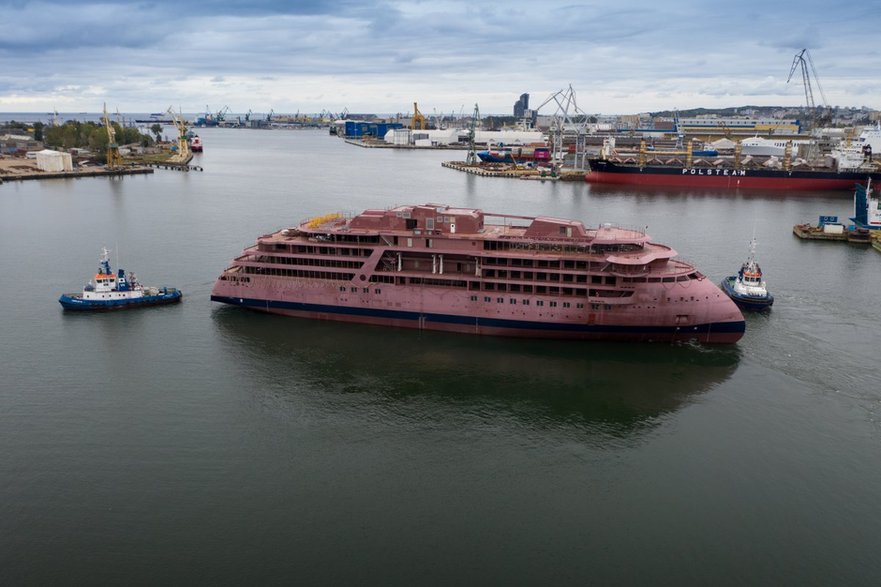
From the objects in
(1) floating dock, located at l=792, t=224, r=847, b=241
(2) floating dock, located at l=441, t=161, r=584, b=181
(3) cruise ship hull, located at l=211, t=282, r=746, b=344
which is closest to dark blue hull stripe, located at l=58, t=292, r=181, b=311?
(3) cruise ship hull, located at l=211, t=282, r=746, b=344

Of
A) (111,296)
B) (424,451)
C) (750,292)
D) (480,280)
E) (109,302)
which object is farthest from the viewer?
(750,292)

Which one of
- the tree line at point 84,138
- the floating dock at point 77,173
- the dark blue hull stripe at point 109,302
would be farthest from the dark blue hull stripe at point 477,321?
the tree line at point 84,138

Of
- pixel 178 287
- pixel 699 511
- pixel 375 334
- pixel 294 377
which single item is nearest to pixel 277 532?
pixel 294 377

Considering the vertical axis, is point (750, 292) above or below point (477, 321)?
above

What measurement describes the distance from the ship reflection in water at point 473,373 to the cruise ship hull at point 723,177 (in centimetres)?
8570

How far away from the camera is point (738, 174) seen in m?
112

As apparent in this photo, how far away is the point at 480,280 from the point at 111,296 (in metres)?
25.1

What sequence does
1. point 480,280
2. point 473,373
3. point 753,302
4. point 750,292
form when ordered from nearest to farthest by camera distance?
point 473,373
point 480,280
point 753,302
point 750,292

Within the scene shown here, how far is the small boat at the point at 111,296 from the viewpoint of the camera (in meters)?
41.8

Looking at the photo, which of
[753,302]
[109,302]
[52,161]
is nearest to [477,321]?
[753,302]

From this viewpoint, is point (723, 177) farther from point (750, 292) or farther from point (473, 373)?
point (473, 373)

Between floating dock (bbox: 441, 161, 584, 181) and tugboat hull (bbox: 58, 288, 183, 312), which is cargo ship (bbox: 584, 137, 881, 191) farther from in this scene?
tugboat hull (bbox: 58, 288, 183, 312)

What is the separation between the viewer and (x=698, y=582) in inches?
755

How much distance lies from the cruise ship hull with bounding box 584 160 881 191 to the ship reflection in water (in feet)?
281
